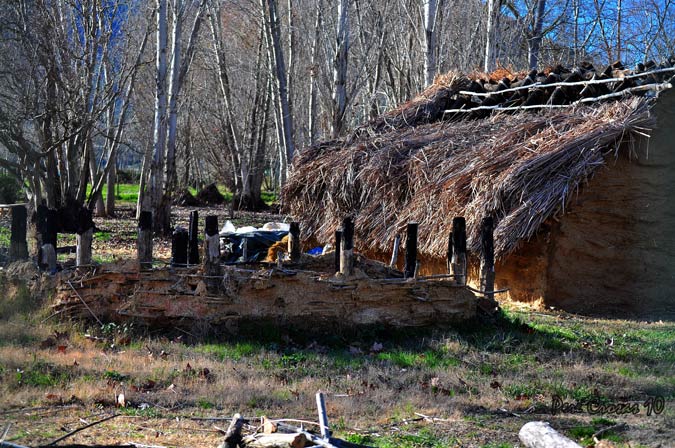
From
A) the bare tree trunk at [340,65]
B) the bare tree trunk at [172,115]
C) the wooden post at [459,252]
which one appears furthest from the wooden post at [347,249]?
the bare tree trunk at [340,65]

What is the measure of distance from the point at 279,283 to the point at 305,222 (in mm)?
5658

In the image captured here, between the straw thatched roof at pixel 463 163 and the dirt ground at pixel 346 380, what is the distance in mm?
2119

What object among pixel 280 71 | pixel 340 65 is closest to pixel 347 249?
pixel 340 65

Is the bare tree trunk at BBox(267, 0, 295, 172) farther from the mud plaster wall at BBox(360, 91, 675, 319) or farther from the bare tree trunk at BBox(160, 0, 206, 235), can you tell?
the mud plaster wall at BBox(360, 91, 675, 319)

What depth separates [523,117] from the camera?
44.8 ft

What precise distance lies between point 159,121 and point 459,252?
1038 centimetres

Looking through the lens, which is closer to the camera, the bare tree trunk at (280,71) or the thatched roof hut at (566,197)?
the thatched roof hut at (566,197)

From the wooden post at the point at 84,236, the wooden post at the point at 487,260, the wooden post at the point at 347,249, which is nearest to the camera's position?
the wooden post at the point at 347,249

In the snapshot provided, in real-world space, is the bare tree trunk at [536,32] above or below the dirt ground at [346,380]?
above

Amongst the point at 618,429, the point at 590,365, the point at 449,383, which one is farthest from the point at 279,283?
the point at 618,429

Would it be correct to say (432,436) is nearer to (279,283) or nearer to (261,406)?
(261,406)

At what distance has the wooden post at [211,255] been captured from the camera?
871 cm

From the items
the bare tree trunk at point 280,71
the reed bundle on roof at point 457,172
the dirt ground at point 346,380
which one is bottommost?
the dirt ground at point 346,380

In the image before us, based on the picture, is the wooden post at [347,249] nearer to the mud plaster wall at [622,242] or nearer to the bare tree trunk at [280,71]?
the mud plaster wall at [622,242]
